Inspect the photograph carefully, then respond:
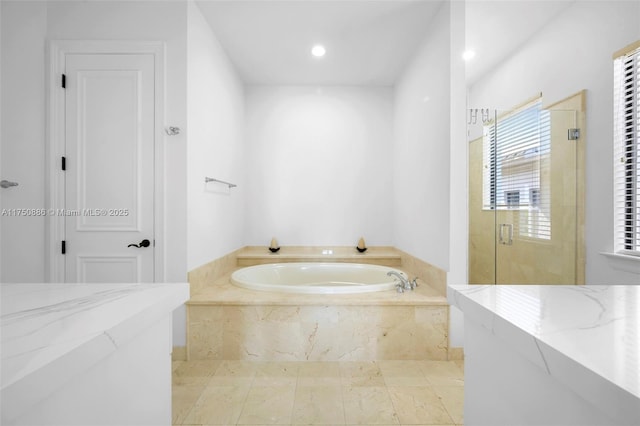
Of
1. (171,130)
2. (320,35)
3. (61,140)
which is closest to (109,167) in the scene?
(61,140)

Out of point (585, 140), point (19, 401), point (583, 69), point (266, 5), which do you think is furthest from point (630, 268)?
point (266, 5)

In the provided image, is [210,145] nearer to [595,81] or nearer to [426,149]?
[426,149]

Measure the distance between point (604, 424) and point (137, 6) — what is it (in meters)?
2.96

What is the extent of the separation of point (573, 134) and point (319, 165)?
2400mm

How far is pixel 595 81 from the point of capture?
2094mm

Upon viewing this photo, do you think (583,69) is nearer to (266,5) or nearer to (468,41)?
(468,41)

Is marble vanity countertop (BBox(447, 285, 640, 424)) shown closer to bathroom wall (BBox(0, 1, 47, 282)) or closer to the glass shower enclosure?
the glass shower enclosure

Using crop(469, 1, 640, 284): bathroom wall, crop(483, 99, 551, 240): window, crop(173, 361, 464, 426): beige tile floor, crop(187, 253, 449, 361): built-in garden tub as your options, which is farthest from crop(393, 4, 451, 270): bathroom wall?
crop(469, 1, 640, 284): bathroom wall

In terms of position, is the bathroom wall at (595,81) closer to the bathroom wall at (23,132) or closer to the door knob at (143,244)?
the door knob at (143,244)

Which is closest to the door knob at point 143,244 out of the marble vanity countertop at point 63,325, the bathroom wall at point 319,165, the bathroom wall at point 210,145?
the bathroom wall at point 210,145

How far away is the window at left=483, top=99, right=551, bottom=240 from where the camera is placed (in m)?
2.28

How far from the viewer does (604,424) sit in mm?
385

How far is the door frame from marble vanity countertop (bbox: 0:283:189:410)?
4.86 feet

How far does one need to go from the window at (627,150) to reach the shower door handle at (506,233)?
1.93ft
